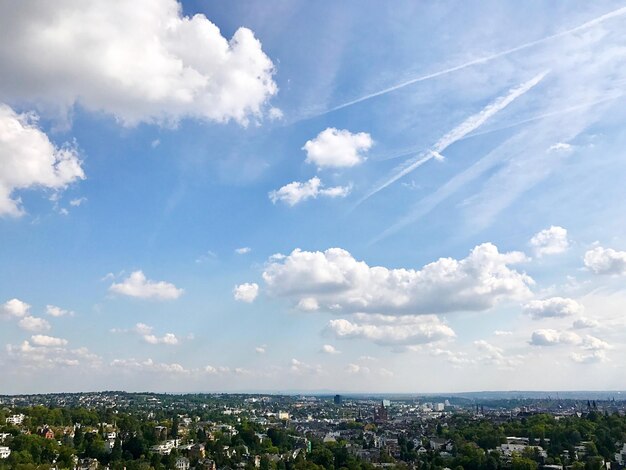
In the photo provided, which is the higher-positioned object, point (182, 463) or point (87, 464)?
point (87, 464)

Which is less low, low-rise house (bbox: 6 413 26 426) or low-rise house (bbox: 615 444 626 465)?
low-rise house (bbox: 6 413 26 426)

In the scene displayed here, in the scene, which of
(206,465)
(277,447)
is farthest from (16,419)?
(206,465)

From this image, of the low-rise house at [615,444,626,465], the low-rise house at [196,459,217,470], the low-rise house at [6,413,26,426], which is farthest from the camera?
the low-rise house at [6,413,26,426]

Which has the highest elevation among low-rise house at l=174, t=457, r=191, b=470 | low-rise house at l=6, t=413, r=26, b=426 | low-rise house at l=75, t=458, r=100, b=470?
low-rise house at l=6, t=413, r=26, b=426

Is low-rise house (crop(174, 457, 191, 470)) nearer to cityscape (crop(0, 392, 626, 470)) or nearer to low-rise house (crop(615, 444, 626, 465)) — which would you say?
cityscape (crop(0, 392, 626, 470))

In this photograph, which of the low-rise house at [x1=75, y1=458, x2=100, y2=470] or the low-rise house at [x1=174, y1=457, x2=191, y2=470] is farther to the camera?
the low-rise house at [x1=174, y1=457, x2=191, y2=470]

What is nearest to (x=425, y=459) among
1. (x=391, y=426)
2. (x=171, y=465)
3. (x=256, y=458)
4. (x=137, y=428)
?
(x=256, y=458)

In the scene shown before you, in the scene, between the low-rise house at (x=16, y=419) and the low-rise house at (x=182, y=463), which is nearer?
the low-rise house at (x=182, y=463)

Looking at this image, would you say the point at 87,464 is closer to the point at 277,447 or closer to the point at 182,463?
the point at 182,463

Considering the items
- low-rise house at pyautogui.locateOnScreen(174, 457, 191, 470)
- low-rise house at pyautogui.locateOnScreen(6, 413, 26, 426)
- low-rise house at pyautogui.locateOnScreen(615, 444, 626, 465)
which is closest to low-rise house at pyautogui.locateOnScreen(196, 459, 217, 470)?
low-rise house at pyautogui.locateOnScreen(174, 457, 191, 470)

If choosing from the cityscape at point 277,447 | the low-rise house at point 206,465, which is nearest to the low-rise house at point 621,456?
the cityscape at point 277,447

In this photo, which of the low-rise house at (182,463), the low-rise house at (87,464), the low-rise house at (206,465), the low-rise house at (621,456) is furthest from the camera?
the low-rise house at (621,456)

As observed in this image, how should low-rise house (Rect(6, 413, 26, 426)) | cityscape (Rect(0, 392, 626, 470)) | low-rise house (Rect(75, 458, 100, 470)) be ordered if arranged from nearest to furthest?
low-rise house (Rect(75, 458, 100, 470)), cityscape (Rect(0, 392, 626, 470)), low-rise house (Rect(6, 413, 26, 426))

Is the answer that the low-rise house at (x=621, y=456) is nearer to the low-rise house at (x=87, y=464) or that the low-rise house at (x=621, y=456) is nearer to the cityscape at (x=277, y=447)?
the cityscape at (x=277, y=447)
